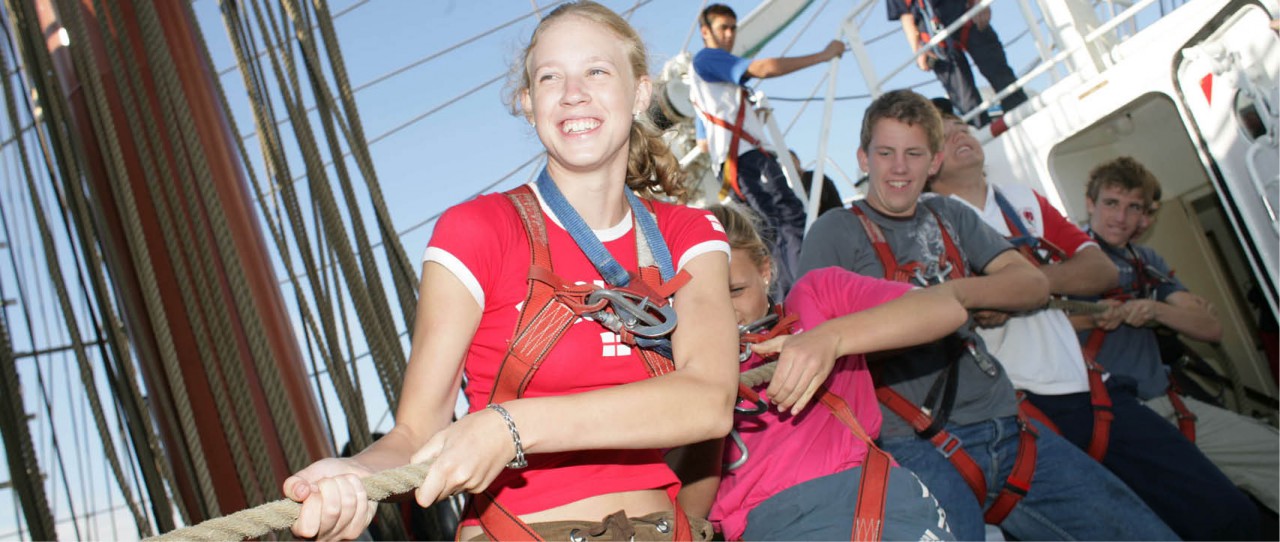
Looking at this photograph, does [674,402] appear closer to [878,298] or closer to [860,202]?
[878,298]

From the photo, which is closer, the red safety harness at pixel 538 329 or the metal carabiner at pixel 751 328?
the red safety harness at pixel 538 329

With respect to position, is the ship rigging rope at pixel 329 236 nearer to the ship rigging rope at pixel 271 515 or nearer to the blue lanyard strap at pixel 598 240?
the blue lanyard strap at pixel 598 240

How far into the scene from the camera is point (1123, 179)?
4.49 meters

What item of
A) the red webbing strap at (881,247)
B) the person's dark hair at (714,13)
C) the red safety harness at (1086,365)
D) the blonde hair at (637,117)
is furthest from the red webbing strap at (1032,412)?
the person's dark hair at (714,13)

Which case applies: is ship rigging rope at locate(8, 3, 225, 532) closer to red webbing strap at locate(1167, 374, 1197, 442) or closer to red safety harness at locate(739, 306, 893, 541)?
red safety harness at locate(739, 306, 893, 541)

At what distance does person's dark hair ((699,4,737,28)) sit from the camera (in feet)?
17.5

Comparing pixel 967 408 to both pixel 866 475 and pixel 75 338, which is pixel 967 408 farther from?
pixel 75 338

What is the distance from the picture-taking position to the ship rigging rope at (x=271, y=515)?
1.14m

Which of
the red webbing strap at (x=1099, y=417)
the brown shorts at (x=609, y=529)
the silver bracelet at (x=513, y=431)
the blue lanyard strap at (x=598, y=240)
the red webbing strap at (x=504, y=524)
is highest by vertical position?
the blue lanyard strap at (x=598, y=240)

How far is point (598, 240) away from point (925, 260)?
1536 millimetres

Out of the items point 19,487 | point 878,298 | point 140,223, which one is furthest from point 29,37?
point 878,298

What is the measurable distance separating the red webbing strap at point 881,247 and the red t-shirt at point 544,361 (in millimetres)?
1364

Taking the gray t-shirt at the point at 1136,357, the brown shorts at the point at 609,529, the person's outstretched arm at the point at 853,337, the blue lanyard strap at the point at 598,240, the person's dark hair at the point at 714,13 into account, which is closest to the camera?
the brown shorts at the point at 609,529

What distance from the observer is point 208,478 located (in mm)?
2801
